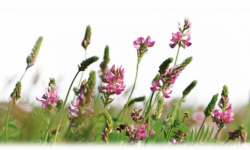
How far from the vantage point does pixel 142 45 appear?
2352 millimetres

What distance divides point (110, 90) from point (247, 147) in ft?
2.96

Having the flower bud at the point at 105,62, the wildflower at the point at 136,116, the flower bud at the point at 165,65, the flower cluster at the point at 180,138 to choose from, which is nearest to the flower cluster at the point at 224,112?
the flower cluster at the point at 180,138

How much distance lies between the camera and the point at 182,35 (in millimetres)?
2596

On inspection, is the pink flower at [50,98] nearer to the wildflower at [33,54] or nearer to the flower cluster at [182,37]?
the wildflower at [33,54]

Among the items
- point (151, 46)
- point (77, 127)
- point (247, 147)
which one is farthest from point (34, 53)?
point (247, 147)

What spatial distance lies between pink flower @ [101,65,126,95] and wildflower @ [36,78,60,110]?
11.7 inches

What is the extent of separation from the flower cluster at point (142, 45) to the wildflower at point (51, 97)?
0.64 m

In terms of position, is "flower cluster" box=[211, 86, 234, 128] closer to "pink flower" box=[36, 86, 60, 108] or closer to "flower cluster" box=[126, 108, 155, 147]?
"flower cluster" box=[126, 108, 155, 147]

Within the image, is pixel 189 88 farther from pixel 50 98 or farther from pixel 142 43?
pixel 50 98

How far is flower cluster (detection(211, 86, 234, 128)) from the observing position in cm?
220

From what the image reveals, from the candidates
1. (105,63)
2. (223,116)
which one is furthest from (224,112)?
(105,63)

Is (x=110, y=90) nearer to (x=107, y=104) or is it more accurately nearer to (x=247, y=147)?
(x=107, y=104)

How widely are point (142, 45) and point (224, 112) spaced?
2.36ft

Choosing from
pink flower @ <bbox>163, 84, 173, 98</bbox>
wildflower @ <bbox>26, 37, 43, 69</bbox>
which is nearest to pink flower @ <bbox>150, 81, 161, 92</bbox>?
pink flower @ <bbox>163, 84, 173, 98</bbox>
